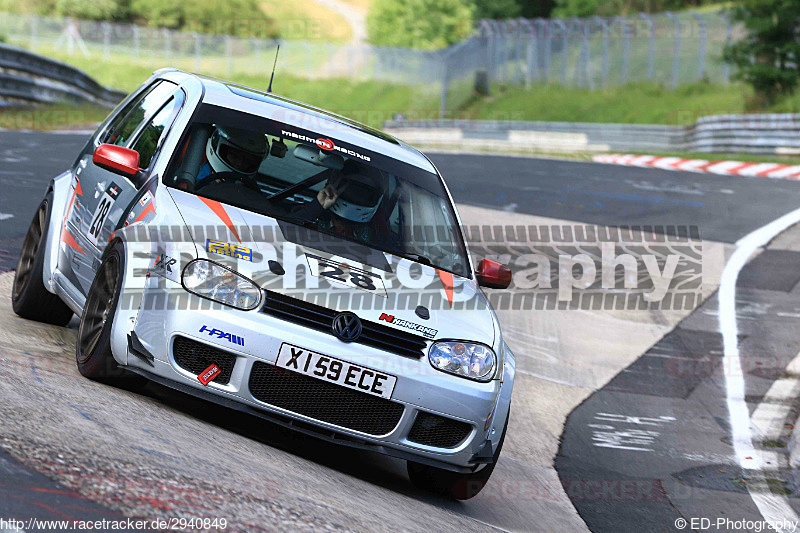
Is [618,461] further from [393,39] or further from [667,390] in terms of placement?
[393,39]

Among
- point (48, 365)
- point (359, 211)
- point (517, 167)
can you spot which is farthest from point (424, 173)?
point (517, 167)

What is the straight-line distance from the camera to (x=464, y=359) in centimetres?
489

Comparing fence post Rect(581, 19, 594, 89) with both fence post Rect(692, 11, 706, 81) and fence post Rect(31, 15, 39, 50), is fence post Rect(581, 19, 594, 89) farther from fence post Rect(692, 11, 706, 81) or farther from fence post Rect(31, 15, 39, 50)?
fence post Rect(31, 15, 39, 50)

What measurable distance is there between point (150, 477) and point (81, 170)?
3373mm

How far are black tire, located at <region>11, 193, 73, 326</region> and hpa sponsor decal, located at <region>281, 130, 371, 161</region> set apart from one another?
1741 millimetres

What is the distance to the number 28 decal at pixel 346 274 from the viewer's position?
192 inches

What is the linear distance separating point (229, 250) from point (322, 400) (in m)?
0.84

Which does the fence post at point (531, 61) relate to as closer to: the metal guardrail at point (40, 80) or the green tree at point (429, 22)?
the metal guardrail at point (40, 80)

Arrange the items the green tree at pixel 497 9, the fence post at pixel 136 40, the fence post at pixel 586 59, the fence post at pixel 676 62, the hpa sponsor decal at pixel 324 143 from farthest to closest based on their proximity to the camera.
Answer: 1. the green tree at pixel 497 9
2. the fence post at pixel 136 40
3. the fence post at pixel 586 59
4. the fence post at pixel 676 62
5. the hpa sponsor decal at pixel 324 143

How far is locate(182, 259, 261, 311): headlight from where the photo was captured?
4641 mm

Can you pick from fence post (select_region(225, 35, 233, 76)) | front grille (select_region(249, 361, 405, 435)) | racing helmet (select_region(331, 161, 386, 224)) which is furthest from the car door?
fence post (select_region(225, 35, 233, 76))

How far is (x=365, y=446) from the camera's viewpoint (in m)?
4.80

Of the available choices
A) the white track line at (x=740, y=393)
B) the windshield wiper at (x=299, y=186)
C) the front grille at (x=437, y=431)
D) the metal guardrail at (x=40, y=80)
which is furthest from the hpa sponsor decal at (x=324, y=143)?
the metal guardrail at (x=40, y=80)

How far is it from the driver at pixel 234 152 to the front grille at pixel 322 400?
56.2 inches
